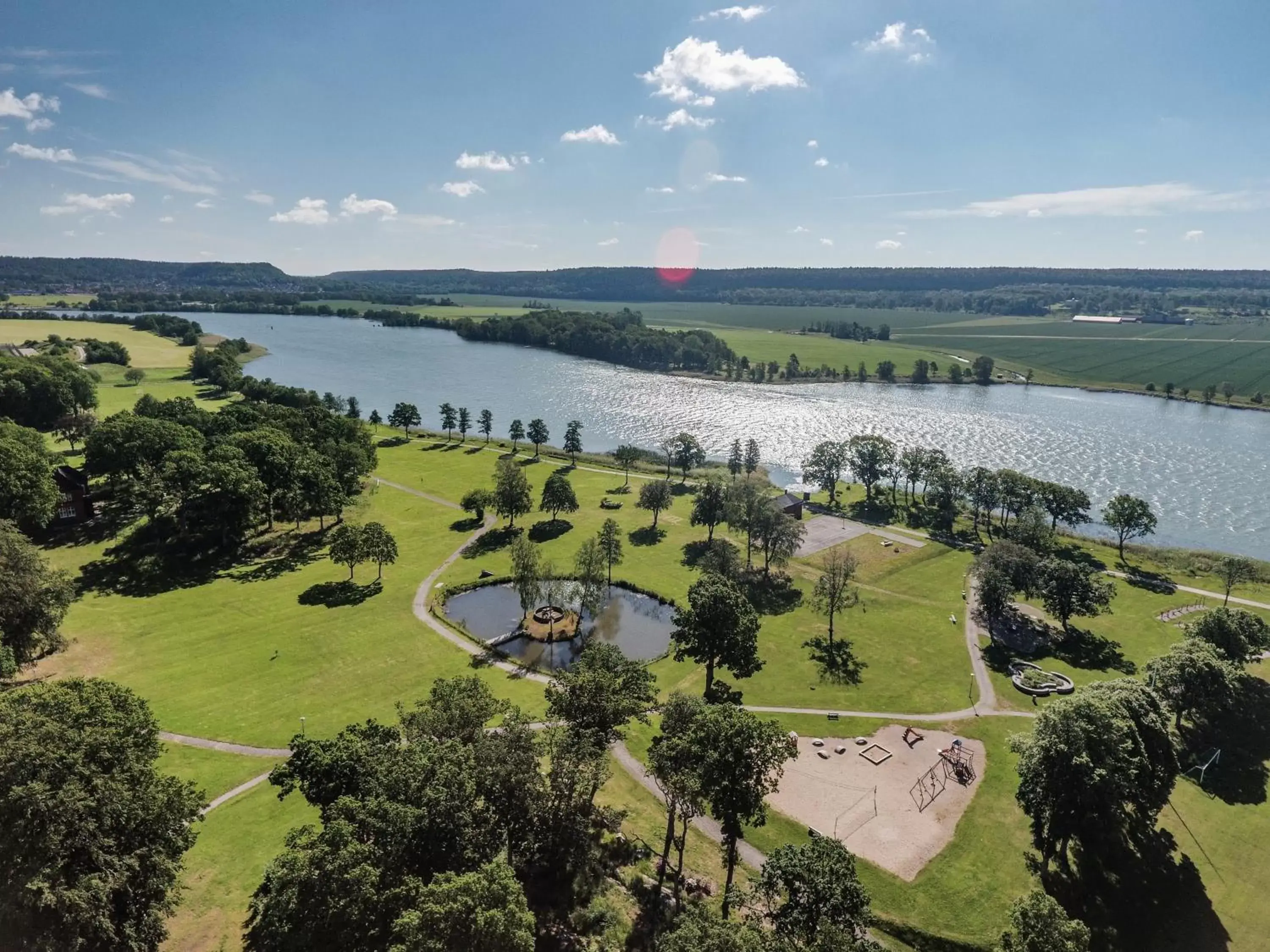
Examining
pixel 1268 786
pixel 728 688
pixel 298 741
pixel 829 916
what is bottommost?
pixel 1268 786

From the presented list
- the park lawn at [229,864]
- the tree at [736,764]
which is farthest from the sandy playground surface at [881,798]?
the park lawn at [229,864]

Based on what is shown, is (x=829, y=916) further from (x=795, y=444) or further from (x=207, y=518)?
(x=795, y=444)

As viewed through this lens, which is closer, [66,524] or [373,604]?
[373,604]

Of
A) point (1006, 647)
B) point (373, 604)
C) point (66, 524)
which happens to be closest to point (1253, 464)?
point (1006, 647)

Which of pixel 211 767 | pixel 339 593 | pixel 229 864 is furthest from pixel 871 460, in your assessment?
pixel 229 864

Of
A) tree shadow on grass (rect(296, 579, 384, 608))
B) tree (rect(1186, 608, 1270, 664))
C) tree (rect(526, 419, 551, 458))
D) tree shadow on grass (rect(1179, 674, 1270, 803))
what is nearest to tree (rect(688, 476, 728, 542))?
tree shadow on grass (rect(296, 579, 384, 608))

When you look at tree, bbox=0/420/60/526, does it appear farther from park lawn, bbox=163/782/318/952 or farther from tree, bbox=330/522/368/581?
park lawn, bbox=163/782/318/952
